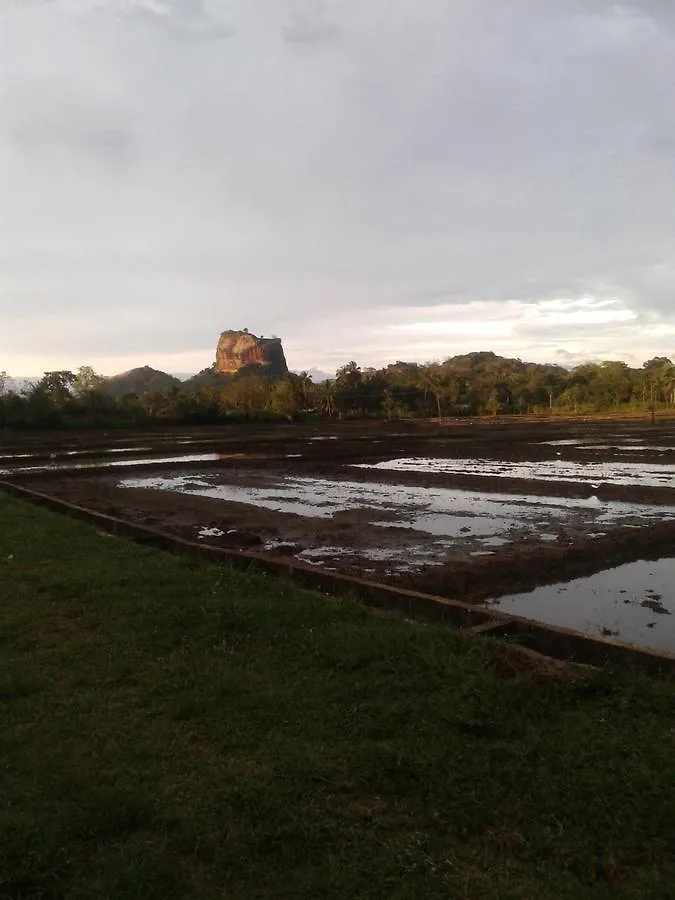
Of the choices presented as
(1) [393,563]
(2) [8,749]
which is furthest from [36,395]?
(2) [8,749]

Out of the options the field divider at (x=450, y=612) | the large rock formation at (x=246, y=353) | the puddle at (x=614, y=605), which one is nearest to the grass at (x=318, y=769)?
the field divider at (x=450, y=612)

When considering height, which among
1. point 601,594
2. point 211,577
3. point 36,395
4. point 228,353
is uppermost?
point 228,353

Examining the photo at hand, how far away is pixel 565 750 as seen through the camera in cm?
346

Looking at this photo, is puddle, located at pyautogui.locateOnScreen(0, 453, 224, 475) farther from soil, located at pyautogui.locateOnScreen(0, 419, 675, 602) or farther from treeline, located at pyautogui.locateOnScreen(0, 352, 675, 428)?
treeline, located at pyautogui.locateOnScreen(0, 352, 675, 428)

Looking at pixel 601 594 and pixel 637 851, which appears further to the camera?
pixel 601 594

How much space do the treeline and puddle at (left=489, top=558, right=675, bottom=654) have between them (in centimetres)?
5503

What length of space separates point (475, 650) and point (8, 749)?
2.92 meters

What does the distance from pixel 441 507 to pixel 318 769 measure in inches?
449

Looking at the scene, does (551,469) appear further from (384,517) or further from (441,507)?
(384,517)

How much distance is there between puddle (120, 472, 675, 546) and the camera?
11.7m

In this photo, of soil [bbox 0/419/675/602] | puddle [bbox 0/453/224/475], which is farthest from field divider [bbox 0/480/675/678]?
puddle [bbox 0/453/224/475]

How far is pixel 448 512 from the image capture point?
13.8m

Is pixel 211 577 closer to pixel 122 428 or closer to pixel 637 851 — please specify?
pixel 637 851

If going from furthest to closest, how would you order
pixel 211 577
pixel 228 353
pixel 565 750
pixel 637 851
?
pixel 228 353 → pixel 211 577 → pixel 565 750 → pixel 637 851
